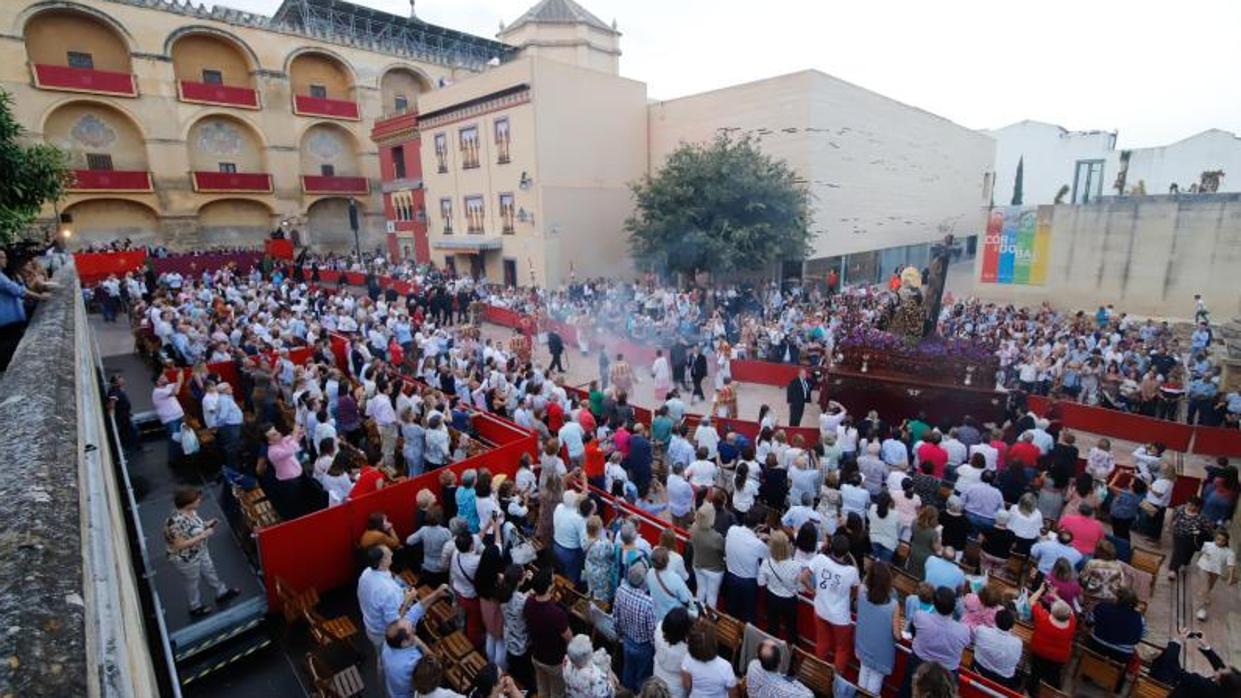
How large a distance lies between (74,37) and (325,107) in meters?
12.2

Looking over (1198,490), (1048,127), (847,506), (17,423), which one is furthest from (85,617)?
(1048,127)

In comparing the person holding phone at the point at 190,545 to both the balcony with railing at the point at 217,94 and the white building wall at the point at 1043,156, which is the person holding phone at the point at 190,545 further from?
the white building wall at the point at 1043,156

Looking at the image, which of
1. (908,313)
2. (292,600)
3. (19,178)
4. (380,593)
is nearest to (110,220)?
(19,178)

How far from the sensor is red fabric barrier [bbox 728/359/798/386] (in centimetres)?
1545

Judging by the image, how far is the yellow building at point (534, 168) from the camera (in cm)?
2605

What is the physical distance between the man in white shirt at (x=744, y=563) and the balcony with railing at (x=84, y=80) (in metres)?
41.1

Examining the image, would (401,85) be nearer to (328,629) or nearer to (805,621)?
(328,629)

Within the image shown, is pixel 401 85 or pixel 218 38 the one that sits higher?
pixel 218 38

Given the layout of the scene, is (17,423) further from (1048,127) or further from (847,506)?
(1048,127)

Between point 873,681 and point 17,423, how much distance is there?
6025mm

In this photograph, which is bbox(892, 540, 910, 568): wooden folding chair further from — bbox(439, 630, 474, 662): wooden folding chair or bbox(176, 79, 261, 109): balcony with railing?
bbox(176, 79, 261, 109): balcony with railing

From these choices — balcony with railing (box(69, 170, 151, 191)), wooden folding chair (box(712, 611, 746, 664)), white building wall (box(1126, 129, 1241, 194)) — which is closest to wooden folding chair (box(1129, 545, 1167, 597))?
wooden folding chair (box(712, 611, 746, 664))

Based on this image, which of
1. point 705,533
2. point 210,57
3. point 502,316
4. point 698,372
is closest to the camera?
point 705,533

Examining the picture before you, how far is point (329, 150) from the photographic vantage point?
41.0 m
